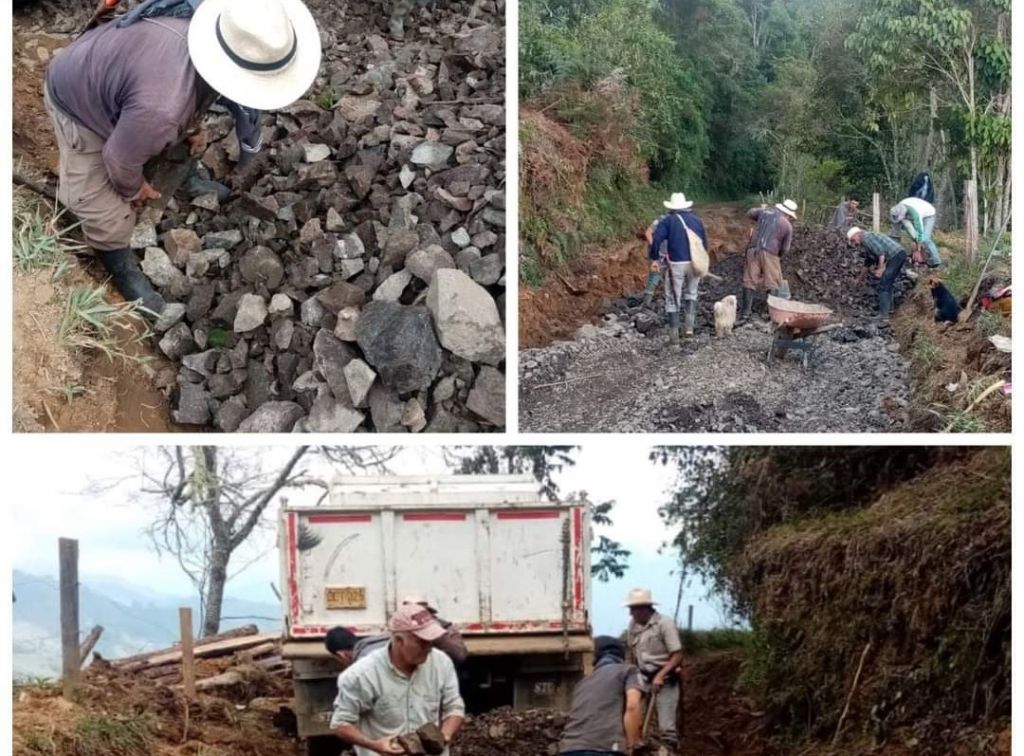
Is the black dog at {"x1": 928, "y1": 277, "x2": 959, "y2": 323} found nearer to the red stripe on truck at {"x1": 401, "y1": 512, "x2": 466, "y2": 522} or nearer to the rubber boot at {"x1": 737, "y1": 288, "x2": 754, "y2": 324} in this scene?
the rubber boot at {"x1": 737, "y1": 288, "x2": 754, "y2": 324}

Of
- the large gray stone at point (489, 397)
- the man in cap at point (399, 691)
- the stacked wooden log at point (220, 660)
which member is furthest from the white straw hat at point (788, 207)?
the stacked wooden log at point (220, 660)

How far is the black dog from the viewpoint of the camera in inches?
160

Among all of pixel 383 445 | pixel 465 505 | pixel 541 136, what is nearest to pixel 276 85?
pixel 541 136

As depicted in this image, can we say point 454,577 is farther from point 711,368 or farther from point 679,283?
point 679,283

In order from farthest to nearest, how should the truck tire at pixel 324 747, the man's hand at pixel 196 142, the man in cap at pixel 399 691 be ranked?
the truck tire at pixel 324 747, the man's hand at pixel 196 142, the man in cap at pixel 399 691

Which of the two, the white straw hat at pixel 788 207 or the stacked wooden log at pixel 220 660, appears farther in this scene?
the stacked wooden log at pixel 220 660

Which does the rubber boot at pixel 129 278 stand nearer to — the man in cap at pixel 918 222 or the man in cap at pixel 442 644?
the man in cap at pixel 442 644

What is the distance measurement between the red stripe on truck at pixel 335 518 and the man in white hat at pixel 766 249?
160cm

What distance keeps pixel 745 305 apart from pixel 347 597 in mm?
1850

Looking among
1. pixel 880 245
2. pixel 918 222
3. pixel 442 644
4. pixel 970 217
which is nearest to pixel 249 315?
pixel 442 644

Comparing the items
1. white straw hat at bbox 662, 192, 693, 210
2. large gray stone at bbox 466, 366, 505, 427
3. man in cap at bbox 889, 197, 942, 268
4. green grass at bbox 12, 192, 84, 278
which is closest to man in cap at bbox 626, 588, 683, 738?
large gray stone at bbox 466, 366, 505, 427

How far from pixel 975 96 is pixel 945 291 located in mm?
741

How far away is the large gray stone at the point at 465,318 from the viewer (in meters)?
3.79

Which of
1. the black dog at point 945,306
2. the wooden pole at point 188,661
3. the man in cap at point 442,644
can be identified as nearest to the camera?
the man in cap at point 442,644
